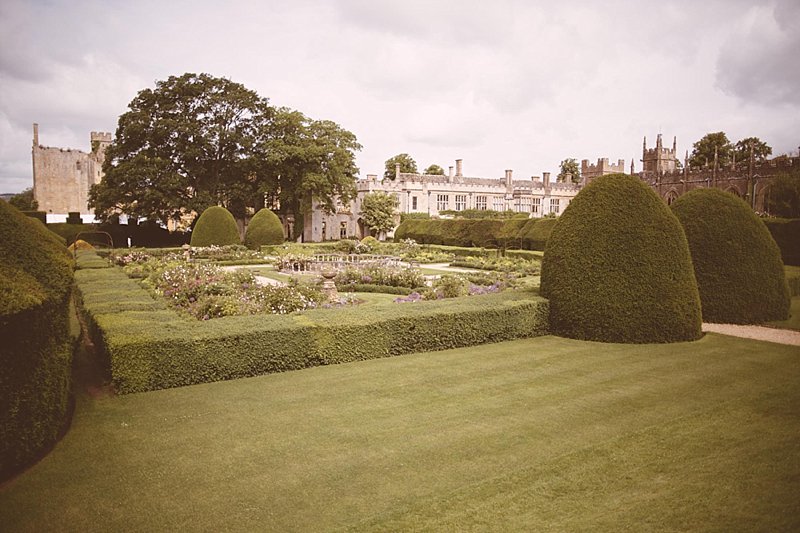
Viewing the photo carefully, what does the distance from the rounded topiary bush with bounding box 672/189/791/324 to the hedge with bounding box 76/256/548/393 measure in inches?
150

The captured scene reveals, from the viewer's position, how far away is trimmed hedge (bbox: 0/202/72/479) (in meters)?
4.07

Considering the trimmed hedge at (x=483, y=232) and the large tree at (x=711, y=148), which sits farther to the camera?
the large tree at (x=711, y=148)

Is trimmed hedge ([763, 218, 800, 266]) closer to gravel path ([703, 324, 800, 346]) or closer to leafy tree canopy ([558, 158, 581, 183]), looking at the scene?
gravel path ([703, 324, 800, 346])

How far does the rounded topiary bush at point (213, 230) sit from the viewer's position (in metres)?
27.4

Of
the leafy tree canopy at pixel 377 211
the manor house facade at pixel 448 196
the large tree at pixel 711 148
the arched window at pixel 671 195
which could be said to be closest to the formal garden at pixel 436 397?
the leafy tree canopy at pixel 377 211

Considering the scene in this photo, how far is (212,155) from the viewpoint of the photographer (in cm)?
3419

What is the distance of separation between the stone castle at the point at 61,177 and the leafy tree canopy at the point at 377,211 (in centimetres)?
2923

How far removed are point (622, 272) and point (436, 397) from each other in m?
4.65

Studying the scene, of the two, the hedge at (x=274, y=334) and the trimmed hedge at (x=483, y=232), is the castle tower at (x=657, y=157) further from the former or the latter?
the hedge at (x=274, y=334)

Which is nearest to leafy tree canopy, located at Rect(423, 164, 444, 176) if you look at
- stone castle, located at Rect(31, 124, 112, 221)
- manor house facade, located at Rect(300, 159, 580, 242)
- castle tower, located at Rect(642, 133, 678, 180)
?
manor house facade, located at Rect(300, 159, 580, 242)

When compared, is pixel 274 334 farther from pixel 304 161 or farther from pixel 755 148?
pixel 755 148

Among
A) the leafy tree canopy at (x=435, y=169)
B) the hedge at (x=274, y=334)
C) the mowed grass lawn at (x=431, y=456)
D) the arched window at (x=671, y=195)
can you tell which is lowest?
the mowed grass lawn at (x=431, y=456)

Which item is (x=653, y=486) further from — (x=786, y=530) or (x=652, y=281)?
(x=652, y=281)

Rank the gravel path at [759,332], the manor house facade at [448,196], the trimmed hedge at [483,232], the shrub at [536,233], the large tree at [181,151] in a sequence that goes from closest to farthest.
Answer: the gravel path at [759,332], the shrub at [536,233], the trimmed hedge at [483,232], the large tree at [181,151], the manor house facade at [448,196]
